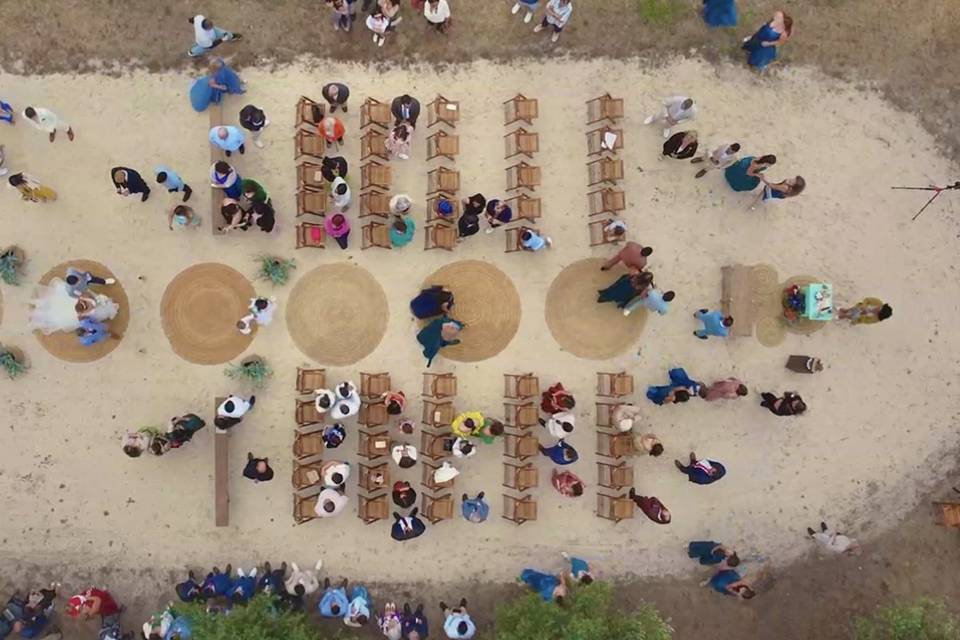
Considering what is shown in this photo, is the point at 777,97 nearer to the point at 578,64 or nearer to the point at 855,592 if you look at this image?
the point at 578,64

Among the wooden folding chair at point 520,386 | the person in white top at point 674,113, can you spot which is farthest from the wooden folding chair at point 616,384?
the person in white top at point 674,113

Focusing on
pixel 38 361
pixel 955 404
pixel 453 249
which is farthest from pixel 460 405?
pixel 955 404

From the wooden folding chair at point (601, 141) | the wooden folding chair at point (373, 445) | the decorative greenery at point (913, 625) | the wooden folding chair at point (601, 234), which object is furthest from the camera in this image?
the wooden folding chair at point (601, 141)

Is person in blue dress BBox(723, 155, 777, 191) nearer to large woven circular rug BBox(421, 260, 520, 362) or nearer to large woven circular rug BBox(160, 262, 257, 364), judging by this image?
large woven circular rug BBox(421, 260, 520, 362)

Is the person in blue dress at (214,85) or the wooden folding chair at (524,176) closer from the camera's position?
the person in blue dress at (214,85)

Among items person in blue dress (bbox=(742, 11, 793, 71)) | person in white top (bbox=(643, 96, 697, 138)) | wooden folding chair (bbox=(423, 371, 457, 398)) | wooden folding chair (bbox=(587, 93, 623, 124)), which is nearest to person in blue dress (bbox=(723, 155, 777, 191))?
person in white top (bbox=(643, 96, 697, 138))

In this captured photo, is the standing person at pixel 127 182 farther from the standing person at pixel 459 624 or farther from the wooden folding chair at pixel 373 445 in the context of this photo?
the standing person at pixel 459 624

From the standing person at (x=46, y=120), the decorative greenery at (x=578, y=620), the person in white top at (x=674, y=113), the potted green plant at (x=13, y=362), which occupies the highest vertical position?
the standing person at (x=46, y=120)
